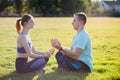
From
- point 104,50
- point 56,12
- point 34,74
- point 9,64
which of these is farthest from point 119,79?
point 56,12

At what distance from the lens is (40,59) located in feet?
26.8

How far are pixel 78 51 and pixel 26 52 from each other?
4.03ft

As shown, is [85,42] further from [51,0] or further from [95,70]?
[51,0]

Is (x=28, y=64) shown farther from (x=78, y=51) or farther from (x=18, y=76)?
(x=78, y=51)

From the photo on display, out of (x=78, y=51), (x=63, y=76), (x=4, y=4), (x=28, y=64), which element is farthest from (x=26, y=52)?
(x=4, y=4)

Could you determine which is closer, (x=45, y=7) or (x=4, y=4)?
(x=45, y=7)

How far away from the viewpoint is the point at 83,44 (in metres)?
7.84

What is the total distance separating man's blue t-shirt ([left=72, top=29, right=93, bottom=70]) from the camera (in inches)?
308

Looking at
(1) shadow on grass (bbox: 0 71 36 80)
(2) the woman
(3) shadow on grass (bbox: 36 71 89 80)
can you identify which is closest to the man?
(3) shadow on grass (bbox: 36 71 89 80)

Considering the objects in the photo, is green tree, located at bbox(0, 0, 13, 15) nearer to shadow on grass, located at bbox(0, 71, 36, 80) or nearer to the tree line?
the tree line

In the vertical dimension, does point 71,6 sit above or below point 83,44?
below

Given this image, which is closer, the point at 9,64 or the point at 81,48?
the point at 81,48

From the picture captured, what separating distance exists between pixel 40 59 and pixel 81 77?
111 cm

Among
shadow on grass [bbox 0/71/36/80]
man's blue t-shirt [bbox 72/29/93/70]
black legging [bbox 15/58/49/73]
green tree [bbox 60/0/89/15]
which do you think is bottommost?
green tree [bbox 60/0/89/15]
